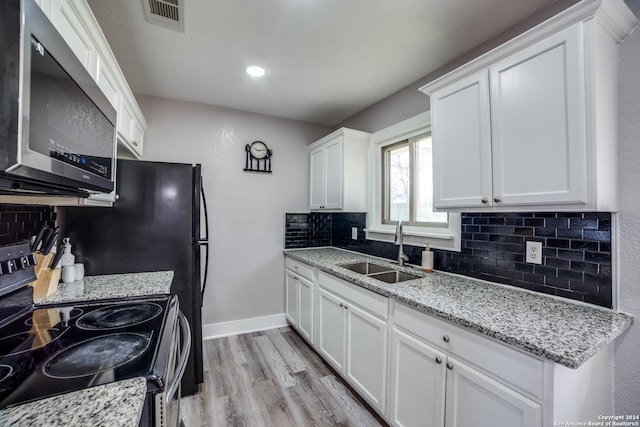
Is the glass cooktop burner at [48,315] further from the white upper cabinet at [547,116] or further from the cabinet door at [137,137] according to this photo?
the white upper cabinet at [547,116]

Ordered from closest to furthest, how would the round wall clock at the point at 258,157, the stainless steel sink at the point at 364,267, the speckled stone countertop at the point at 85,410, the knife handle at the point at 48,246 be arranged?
1. the speckled stone countertop at the point at 85,410
2. the knife handle at the point at 48,246
3. the stainless steel sink at the point at 364,267
4. the round wall clock at the point at 258,157

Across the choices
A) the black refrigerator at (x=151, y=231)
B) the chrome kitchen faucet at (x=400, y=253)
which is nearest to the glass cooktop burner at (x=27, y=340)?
the black refrigerator at (x=151, y=231)

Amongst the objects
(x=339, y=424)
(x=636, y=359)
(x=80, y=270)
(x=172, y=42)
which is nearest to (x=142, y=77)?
(x=172, y=42)

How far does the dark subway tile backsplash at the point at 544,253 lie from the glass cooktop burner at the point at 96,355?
186 cm

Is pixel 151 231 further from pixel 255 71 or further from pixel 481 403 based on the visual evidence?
pixel 481 403

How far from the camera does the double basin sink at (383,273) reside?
7.08ft

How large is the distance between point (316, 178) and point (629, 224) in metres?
2.51

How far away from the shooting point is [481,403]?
1163mm

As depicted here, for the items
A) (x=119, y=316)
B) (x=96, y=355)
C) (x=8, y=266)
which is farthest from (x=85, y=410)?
(x=8, y=266)

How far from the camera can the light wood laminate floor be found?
1.80 m

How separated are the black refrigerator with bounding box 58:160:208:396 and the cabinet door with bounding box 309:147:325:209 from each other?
142cm

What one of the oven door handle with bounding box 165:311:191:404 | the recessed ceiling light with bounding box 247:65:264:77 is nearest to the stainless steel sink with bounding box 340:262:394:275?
the oven door handle with bounding box 165:311:191:404

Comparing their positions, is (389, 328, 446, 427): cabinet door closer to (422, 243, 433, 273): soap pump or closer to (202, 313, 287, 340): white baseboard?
(422, 243, 433, 273): soap pump

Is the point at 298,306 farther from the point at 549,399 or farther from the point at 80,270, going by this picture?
the point at 549,399
